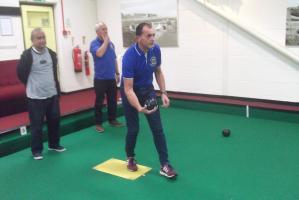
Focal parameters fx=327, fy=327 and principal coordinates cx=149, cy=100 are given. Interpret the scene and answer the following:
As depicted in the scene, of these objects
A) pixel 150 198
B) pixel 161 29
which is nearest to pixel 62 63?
pixel 161 29

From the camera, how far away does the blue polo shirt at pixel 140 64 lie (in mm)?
2883

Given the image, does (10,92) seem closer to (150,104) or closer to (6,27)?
(6,27)

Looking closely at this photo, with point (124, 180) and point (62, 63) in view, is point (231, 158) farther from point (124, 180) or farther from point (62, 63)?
point (62, 63)

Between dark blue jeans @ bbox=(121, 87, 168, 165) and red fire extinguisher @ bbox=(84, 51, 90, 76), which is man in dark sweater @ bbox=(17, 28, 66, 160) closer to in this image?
dark blue jeans @ bbox=(121, 87, 168, 165)

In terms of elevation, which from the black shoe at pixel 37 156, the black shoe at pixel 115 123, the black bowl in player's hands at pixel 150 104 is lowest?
the black shoe at pixel 37 156

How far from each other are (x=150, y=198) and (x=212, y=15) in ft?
12.5

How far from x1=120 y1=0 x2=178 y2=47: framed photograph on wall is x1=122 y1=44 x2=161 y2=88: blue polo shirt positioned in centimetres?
320

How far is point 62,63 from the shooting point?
21.8 ft

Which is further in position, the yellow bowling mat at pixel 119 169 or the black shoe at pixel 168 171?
the yellow bowling mat at pixel 119 169

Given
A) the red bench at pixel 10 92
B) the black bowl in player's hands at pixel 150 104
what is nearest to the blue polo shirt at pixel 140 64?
the black bowl in player's hands at pixel 150 104

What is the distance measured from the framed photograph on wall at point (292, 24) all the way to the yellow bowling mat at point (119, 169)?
3.05 m

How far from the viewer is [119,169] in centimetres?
339

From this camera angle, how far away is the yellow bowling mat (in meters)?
3.23

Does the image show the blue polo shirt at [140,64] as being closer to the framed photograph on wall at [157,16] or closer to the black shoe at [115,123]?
the black shoe at [115,123]
